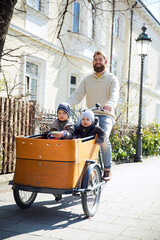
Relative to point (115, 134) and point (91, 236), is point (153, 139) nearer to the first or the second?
point (115, 134)

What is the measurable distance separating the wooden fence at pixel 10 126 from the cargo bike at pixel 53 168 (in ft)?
8.48

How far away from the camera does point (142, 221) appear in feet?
13.6

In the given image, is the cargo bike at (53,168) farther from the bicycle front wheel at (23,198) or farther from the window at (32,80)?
the window at (32,80)

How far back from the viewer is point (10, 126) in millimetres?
6871

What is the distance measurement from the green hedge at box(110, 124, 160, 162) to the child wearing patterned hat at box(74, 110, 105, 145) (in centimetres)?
592

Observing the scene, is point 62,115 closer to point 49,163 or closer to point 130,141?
point 49,163

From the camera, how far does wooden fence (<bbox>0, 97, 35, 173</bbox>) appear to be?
6699 millimetres

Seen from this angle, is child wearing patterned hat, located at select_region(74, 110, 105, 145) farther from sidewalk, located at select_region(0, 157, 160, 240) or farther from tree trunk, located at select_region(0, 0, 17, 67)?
tree trunk, located at select_region(0, 0, 17, 67)

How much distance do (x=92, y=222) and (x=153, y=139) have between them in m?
9.96

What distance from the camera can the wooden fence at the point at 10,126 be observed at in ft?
22.0

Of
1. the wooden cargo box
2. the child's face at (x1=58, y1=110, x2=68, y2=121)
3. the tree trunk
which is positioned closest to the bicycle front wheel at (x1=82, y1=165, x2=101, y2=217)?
the wooden cargo box

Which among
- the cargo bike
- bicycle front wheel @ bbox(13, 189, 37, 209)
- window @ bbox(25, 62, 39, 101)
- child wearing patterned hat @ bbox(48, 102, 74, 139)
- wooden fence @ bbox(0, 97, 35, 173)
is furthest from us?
window @ bbox(25, 62, 39, 101)

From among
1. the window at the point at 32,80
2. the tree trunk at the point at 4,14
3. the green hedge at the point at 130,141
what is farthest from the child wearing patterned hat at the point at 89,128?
the window at the point at 32,80

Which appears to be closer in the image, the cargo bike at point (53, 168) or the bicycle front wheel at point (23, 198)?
the cargo bike at point (53, 168)
